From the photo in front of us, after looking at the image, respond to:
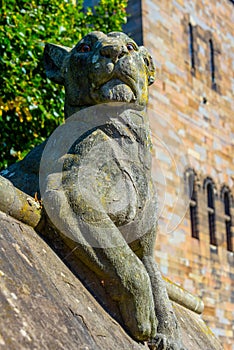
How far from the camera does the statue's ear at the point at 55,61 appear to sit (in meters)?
4.02

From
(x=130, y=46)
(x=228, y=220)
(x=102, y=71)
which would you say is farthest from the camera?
(x=228, y=220)

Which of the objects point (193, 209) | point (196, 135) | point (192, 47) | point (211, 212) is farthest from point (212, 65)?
point (193, 209)

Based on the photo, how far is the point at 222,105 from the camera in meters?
22.4

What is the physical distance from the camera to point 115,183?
362 cm

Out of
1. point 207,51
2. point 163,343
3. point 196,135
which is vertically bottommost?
point 196,135

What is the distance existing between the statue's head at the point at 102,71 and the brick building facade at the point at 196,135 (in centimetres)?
1298

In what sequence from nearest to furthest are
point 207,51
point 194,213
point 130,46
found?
point 130,46 < point 194,213 < point 207,51

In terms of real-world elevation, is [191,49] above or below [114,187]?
below

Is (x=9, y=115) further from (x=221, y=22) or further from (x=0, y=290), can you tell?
(x=221, y=22)

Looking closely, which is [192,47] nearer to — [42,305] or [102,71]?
[102,71]

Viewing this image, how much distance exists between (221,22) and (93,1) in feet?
17.9

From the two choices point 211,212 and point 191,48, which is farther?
point 191,48

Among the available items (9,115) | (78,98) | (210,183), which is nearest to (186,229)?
(210,183)

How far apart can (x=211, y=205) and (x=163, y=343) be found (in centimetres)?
1740
